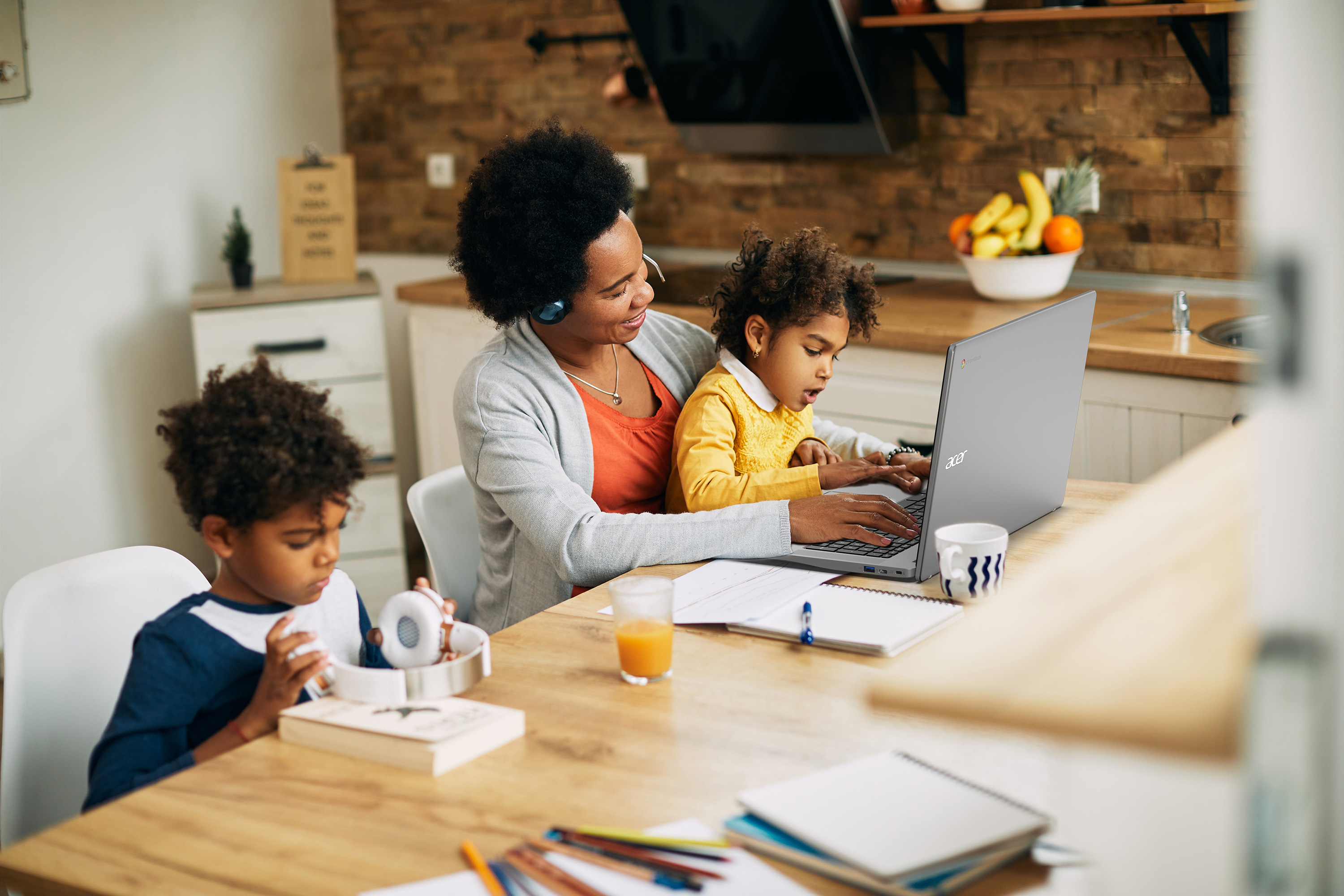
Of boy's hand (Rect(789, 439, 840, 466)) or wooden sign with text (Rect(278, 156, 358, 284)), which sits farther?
wooden sign with text (Rect(278, 156, 358, 284))

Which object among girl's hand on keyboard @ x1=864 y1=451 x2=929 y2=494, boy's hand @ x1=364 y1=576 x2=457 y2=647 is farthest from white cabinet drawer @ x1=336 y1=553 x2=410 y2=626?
boy's hand @ x1=364 y1=576 x2=457 y2=647

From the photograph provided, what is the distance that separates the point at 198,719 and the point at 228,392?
1.04 ft

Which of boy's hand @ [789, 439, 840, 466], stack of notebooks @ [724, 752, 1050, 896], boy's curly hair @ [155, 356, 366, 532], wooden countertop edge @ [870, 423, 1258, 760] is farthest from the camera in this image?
boy's hand @ [789, 439, 840, 466]

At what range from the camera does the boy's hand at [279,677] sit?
113cm

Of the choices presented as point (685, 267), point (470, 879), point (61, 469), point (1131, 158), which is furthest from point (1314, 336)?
point (61, 469)

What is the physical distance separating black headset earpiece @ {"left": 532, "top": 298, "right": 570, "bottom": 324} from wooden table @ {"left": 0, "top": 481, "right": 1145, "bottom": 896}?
0.60 meters

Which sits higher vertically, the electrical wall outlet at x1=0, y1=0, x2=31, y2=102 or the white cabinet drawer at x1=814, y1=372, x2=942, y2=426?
the electrical wall outlet at x1=0, y1=0, x2=31, y2=102

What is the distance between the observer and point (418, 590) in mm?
1226

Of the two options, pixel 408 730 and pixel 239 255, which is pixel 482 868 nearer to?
pixel 408 730

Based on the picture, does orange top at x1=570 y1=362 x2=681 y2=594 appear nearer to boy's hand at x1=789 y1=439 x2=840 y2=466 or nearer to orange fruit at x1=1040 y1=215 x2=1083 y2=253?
boy's hand at x1=789 y1=439 x2=840 y2=466

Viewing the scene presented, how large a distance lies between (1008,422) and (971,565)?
215 mm

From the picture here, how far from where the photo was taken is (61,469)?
329 cm

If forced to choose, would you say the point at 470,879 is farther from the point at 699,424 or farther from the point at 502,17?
the point at 502,17

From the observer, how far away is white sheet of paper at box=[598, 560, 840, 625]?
136 cm
